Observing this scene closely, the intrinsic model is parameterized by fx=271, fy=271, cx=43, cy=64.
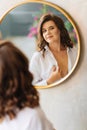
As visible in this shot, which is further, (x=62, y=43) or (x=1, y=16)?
(x=1, y=16)

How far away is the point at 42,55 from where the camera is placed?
2.16 meters

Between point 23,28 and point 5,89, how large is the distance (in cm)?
109

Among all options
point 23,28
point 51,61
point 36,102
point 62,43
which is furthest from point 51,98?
point 36,102

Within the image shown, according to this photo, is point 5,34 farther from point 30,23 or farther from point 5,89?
point 5,89

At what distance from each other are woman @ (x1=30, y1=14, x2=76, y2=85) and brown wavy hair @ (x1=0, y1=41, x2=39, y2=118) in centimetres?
95

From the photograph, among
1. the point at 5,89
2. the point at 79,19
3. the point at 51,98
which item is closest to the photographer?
the point at 5,89

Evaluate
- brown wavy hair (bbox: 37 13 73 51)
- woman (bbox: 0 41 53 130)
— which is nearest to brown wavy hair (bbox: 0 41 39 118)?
woman (bbox: 0 41 53 130)

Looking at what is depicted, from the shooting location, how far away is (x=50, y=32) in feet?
6.95

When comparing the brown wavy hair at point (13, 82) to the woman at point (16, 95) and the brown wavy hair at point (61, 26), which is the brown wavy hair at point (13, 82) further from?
the brown wavy hair at point (61, 26)

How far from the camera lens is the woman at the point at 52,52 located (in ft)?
6.88

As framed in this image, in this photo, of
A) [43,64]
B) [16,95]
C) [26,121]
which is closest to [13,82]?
[16,95]

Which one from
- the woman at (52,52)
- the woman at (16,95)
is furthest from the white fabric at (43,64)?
the woman at (16,95)

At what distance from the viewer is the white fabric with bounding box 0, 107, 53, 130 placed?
46.8 inches

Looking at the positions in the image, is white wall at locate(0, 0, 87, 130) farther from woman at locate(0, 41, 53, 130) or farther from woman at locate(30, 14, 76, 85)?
woman at locate(0, 41, 53, 130)
